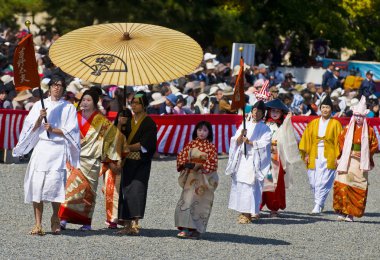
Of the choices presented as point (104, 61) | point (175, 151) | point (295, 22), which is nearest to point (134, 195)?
point (104, 61)

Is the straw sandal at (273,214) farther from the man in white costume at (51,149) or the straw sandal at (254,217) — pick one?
the man in white costume at (51,149)

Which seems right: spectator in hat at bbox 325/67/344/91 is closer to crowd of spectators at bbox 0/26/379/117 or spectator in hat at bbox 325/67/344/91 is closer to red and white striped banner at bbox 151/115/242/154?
crowd of spectators at bbox 0/26/379/117

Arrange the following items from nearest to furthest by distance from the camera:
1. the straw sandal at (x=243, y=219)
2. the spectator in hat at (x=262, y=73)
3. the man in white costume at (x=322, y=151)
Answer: the straw sandal at (x=243, y=219) < the man in white costume at (x=322, y=151) < the spectator in hat at (x=262, y=73)

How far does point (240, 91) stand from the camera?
487 inches

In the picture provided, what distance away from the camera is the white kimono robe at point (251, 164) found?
545 inches

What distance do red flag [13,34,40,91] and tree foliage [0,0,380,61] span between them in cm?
1931

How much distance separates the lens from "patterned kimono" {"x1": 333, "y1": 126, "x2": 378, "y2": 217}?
14477 millimetres

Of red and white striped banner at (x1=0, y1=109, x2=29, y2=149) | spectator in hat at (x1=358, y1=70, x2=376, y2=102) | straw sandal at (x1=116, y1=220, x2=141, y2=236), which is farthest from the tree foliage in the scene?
straw sandal at (x1=116, y1=220, x2=141, y2=236)

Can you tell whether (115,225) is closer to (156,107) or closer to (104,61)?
(104,61)

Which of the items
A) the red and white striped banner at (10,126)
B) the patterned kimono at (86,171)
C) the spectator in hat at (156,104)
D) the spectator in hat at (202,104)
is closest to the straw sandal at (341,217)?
the patterned kimono at (86,171)

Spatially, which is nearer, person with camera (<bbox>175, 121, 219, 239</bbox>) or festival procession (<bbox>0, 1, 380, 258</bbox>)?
festival procession (<bbox>0, 1, 380, 258</bbox>)

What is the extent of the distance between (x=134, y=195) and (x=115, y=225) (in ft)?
2.07

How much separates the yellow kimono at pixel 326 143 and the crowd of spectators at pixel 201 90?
2.50ft

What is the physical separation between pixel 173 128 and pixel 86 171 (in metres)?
8.57
